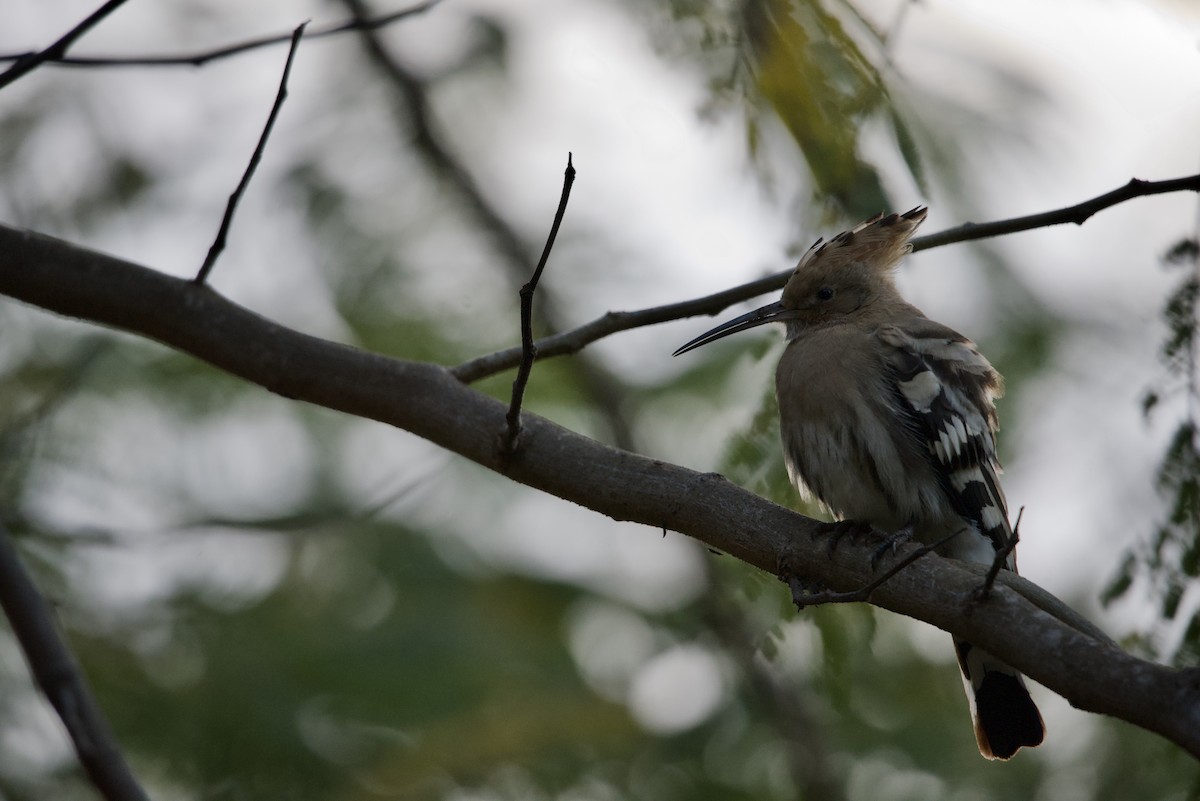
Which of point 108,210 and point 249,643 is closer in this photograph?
point 249,643

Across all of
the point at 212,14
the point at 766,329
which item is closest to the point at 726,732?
the point at 766,329

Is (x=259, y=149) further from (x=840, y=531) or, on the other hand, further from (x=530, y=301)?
(x=840, y=531)

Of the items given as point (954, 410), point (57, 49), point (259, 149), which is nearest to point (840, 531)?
point (954, 410)

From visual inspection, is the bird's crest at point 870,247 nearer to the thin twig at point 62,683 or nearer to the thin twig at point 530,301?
the thin twig at point 530,301

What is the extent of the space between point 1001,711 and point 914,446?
79 centimetres

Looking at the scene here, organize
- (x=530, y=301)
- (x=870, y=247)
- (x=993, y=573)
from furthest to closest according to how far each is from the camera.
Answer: (x=870, y=247) → (x=530, y=301) → (x=993, y=573)

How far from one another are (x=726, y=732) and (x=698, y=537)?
3222 millimetres

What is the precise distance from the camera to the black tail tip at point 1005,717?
11.8ft

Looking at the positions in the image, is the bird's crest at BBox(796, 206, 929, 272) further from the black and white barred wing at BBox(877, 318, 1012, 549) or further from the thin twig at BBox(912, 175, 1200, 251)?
the thin twig at BBox(912, 175, 1200, 251)

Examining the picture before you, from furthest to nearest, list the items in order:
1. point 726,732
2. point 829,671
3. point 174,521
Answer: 1. point 726,732
2. point 174,521
3. point 829,671

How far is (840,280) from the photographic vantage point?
4.34 metres

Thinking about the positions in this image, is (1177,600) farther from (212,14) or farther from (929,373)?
(212,14)

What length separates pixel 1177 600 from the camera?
296 cm

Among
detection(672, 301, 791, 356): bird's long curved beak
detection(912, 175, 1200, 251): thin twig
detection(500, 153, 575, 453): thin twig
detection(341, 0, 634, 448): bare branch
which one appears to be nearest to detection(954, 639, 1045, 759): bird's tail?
detection(912, 175, 1200, 251): thin twig
